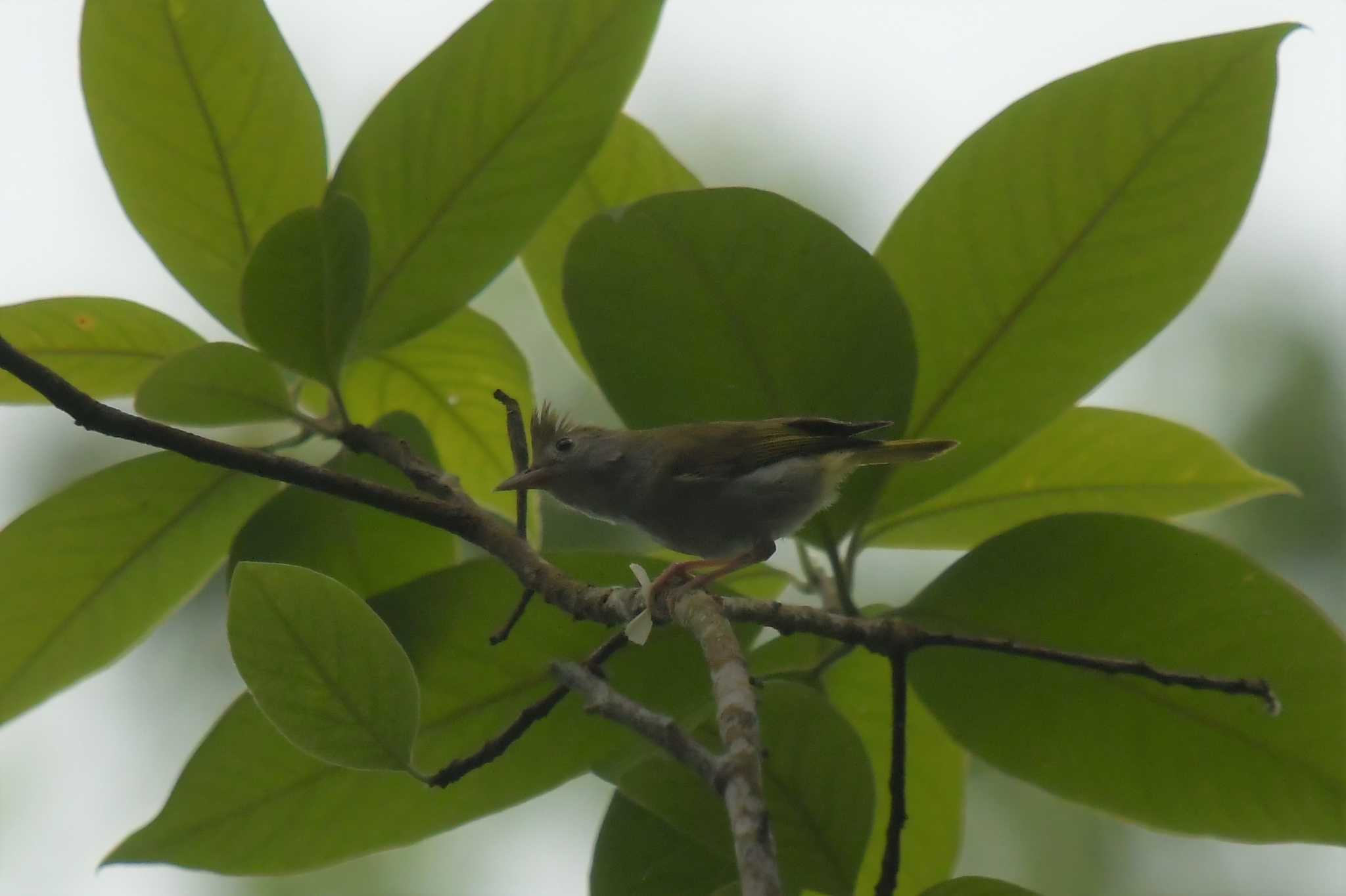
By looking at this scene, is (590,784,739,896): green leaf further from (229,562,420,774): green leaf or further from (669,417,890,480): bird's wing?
(669,417,890,480): bird's wing

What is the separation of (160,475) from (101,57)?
1.78 feet

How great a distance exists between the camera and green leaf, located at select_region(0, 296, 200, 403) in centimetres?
167

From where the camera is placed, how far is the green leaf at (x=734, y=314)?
1429 millimetres

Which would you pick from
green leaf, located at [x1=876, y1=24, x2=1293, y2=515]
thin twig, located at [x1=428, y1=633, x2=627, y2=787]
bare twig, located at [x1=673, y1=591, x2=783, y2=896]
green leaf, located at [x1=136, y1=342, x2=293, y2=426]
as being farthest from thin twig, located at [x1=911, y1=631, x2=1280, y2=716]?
green leaf, located at [x1=136, y1=342, x2=293, y2=426]

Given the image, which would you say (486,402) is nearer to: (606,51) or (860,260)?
(606,51)

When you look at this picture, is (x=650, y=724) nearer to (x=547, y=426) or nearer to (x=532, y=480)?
(x=532, y=480)

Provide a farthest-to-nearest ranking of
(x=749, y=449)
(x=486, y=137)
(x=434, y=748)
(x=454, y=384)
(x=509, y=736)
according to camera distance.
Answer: (x=749, y=449)
(x=454, y=384)
(x=486, y=137)
(x=434, y=748)
(x=509, y=736)

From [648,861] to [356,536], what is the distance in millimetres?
590

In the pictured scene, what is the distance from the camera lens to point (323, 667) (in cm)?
119

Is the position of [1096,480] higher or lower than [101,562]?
higher

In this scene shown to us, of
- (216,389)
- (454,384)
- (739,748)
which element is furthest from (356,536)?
(739,748)

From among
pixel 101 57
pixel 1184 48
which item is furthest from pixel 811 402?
pixel 101 57

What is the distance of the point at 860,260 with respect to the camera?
1418 mm

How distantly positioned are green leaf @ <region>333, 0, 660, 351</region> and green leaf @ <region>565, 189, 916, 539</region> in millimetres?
162
